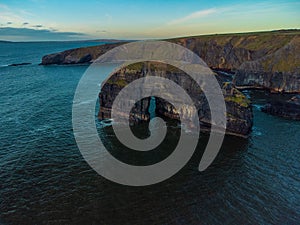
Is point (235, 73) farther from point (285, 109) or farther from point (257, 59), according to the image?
point (285, 109)

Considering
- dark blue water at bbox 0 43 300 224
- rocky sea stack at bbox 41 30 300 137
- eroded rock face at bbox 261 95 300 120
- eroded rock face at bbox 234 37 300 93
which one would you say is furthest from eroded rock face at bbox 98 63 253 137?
eroded rock face at bbox 234 37 300 93

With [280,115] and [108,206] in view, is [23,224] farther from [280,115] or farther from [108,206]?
[280,115]

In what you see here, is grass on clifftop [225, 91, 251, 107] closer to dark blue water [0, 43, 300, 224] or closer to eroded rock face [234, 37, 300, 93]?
dark blue water [0, 43, 300, 224]

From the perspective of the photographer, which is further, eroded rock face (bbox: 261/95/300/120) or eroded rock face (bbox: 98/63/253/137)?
eroded rock face (bbox: 261/95/300/120)

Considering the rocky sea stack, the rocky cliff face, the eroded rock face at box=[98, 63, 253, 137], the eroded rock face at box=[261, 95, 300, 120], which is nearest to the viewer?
the eroded rock face at box=[98, 63, 253, 137]

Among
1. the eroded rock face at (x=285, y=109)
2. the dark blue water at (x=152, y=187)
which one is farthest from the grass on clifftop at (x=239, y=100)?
the eroded rock face at (x=285, y=109)

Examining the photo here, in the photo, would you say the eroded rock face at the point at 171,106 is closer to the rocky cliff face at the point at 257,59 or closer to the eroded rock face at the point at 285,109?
the eroded rock face at the point at 285,109
